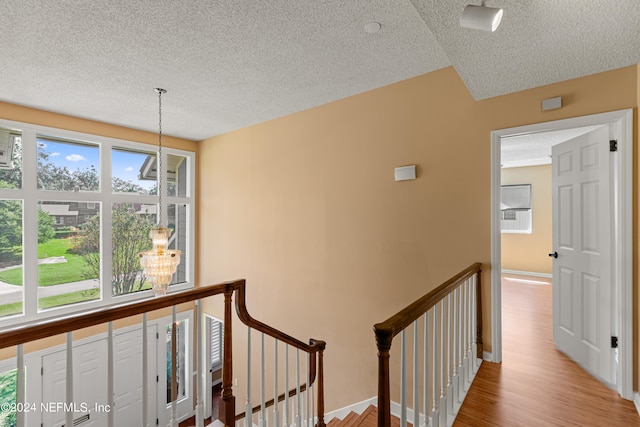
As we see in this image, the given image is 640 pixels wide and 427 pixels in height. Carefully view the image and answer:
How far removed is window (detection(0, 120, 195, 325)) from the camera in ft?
12.1

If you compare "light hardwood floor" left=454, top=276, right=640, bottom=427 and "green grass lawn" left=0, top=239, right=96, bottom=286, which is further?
"green grass lawn" left=0, top=239, right=96, bottom=286

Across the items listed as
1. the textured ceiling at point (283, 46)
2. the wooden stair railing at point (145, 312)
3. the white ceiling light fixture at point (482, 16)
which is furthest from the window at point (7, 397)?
the white ceiling light fixture at point (482, 16)

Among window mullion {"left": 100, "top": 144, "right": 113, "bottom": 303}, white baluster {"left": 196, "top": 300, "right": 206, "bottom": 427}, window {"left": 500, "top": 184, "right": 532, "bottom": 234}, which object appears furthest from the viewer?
window {"left": 500, "top": 184, "right": 532, "bottom": 234}

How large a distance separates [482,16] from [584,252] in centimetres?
225

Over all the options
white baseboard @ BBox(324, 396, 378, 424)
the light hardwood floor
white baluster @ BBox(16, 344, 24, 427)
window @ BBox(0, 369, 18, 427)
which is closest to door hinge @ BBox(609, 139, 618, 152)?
the light hardwood floor

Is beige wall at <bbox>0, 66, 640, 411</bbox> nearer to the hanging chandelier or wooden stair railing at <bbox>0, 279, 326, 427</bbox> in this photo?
wooden stair railing at <bbox>0, 279, 326, 427</bbox>

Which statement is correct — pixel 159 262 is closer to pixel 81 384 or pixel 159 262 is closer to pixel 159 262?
pixel 159 262

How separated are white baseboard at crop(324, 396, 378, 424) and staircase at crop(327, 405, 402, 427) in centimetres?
6

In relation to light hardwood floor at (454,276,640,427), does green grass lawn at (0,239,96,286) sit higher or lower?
higher

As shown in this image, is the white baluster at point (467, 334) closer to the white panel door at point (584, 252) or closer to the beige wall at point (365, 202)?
the beige wall at point (365, 202)

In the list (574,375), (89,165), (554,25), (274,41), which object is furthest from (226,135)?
(574,375)

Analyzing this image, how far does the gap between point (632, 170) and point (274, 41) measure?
2.80m

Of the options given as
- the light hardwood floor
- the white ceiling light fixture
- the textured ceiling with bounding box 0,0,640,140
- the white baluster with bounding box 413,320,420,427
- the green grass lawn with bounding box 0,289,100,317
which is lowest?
the light hardwood floor

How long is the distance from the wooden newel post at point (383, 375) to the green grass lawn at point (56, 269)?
15.6 feet
